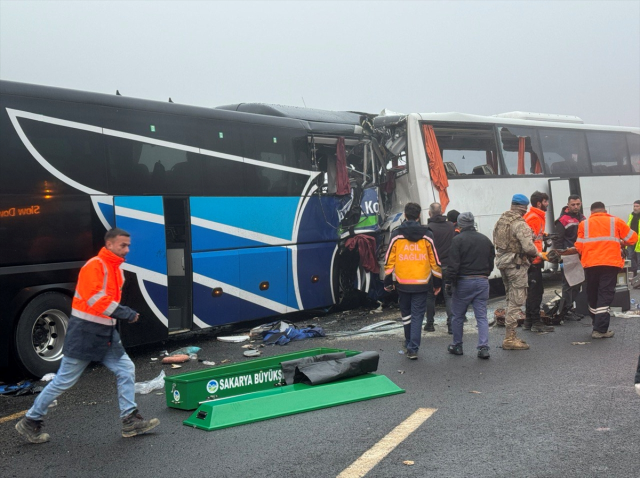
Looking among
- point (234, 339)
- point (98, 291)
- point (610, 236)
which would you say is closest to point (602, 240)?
point (610, 236)

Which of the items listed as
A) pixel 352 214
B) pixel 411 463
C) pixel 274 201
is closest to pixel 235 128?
pixel 274 201

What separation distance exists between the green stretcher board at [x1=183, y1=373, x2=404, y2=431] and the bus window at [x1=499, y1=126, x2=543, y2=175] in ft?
30.4

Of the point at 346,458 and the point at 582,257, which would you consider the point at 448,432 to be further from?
the point at 582,257

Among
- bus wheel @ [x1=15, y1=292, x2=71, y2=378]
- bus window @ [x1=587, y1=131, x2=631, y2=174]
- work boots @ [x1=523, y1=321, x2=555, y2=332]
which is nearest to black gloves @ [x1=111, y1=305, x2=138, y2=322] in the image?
bus wheel @ [x1=15, y1=292, x2=71, y2=378]

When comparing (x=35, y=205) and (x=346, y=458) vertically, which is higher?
(x=35, y=205)

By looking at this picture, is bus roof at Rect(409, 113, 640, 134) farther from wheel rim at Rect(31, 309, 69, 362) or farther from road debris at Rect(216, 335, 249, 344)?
wheel rim at Rect(31, 309, 69, 362)

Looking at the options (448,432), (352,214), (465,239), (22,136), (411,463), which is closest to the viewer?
(411,463)

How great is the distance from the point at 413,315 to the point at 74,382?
4414 mm

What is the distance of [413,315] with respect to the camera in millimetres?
9070

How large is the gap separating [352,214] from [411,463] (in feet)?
28.2

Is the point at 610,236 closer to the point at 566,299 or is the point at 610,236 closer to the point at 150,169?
the point at 566,299

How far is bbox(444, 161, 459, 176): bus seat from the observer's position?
46.4ft

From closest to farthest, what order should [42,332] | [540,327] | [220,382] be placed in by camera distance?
1. [220,382]
2. [42,332]
3. [540,327]

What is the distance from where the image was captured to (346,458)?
5.17 m
